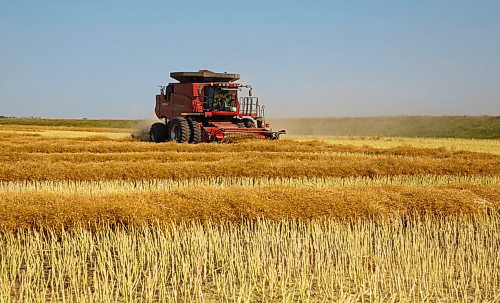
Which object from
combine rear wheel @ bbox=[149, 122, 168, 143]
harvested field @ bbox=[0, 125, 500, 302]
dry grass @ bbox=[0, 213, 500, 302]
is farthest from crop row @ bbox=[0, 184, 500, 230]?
combine rear wheel @ bbox=[149, 122, 168, 143]

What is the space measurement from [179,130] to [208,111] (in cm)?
132

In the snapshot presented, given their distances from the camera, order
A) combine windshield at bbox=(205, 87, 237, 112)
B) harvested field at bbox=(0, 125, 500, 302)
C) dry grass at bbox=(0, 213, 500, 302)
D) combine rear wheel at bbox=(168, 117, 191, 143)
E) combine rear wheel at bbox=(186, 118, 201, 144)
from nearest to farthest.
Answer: dry grass at bbox=(0, 213, 500, 302) < harvested field at bbox=(0, 125, 500, 302) < combine rear wheel at bbox=(168, 117, 191, 143) < combine rear wheel at bbox=(186, 118, 201, 144) < combine windshield at bbox=(205, 87, 237, 112)

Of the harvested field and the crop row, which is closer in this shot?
the harvested field

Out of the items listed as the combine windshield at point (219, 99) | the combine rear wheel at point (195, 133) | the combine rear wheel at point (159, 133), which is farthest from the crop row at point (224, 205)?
the combine rear wheel at point (159, 133)

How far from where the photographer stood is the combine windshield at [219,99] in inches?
890

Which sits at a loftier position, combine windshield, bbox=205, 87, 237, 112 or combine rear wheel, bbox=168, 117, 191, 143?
combine windshield, bbox=205, 87, 237, 112

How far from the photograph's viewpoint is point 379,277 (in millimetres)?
6148

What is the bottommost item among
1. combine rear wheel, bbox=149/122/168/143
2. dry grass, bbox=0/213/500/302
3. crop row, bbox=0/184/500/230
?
dry grass, bbox=0/213/500/302

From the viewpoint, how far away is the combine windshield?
2259 cm

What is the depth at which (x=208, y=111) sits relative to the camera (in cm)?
2255

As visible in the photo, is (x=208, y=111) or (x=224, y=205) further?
(x=208, y=111)

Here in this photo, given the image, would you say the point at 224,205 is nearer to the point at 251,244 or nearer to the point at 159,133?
the point at 251,244

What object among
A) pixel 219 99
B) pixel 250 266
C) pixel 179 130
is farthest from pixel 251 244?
pixel 219 99

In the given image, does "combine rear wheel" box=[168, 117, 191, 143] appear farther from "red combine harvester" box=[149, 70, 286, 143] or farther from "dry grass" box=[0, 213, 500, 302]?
"dry grass" box=[0, 213, 500, 302]
